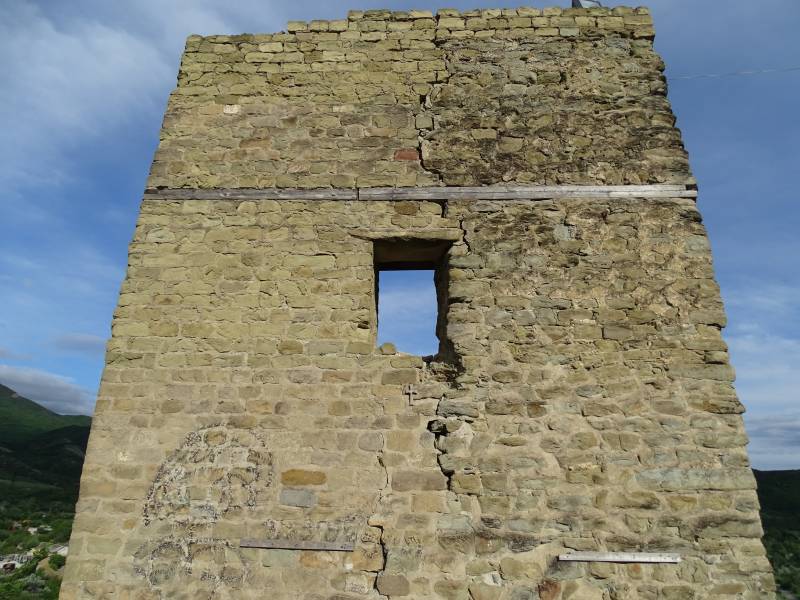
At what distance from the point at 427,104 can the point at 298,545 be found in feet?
12.3

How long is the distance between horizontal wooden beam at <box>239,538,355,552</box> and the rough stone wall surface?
281 centimetres

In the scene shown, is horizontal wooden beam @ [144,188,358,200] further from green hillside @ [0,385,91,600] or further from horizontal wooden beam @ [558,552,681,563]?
green hillside @ [0,385,91,600]

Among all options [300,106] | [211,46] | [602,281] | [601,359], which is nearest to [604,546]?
[601,359]

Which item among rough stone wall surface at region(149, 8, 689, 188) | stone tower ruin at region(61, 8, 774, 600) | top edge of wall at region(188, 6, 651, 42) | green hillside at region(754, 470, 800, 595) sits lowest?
green hillside at region(754, 470, 800, 595)

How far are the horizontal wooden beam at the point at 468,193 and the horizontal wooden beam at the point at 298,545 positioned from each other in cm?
267

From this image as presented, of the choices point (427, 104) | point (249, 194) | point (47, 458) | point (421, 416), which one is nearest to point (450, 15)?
point (427, 104)

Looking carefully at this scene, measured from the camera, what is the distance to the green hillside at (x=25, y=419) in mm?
27297

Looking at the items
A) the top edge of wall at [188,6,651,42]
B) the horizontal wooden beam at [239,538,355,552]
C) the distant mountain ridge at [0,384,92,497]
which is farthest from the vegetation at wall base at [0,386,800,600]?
the top edge of wall at [188,6,651,42]

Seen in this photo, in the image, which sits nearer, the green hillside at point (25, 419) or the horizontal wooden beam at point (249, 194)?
the horizontal wooden beam at point (249, 194)

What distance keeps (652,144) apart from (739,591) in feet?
11.3

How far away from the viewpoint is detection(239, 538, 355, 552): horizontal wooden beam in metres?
3.48

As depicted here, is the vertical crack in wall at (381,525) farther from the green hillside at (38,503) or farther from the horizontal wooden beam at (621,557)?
the green hillside at (38,503)

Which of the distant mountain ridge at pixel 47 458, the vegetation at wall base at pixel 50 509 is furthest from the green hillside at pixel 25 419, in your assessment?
the vegetation at wall base at pixel 50 509

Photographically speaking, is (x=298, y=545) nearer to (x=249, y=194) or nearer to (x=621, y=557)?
(x=621, y=557)
